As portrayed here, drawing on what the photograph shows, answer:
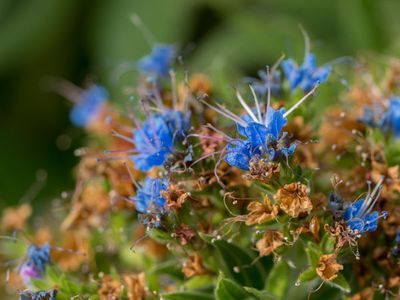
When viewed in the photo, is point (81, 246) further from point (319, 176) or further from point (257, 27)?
point (257, 27)

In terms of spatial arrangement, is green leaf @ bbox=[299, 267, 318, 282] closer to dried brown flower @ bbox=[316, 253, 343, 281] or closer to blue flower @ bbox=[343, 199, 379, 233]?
dried brown flower @ bbox=[316, 253, 343, 281]

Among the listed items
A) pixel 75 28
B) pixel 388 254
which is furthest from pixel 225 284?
pixel 75 28

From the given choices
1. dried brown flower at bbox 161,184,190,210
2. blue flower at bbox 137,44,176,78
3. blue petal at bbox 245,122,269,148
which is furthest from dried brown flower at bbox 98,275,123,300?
blue flower at bbox 137,44,176,78

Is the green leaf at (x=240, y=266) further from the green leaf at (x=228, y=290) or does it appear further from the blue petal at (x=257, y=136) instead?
the blue petal at (x=257, y=136)

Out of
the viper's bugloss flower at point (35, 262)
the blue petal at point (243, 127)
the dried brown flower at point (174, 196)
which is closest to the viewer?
the blue petal at point (243, 127)

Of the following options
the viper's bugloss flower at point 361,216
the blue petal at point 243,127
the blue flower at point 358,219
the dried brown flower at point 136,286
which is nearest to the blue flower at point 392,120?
the viper's bugloss flower at point 361,216

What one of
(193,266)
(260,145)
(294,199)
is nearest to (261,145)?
(260,145)

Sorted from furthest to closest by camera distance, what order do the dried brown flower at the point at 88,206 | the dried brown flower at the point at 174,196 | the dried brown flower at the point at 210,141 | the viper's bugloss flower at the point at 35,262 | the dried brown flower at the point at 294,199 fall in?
the dried brown flower at the point at 88,206, the viper's bugloss flower at the point at 35,262, the dried brown flower at the point at 210,141, the dried brown flower at the point at 174,196, the dried brown flower at the point at 294,199
